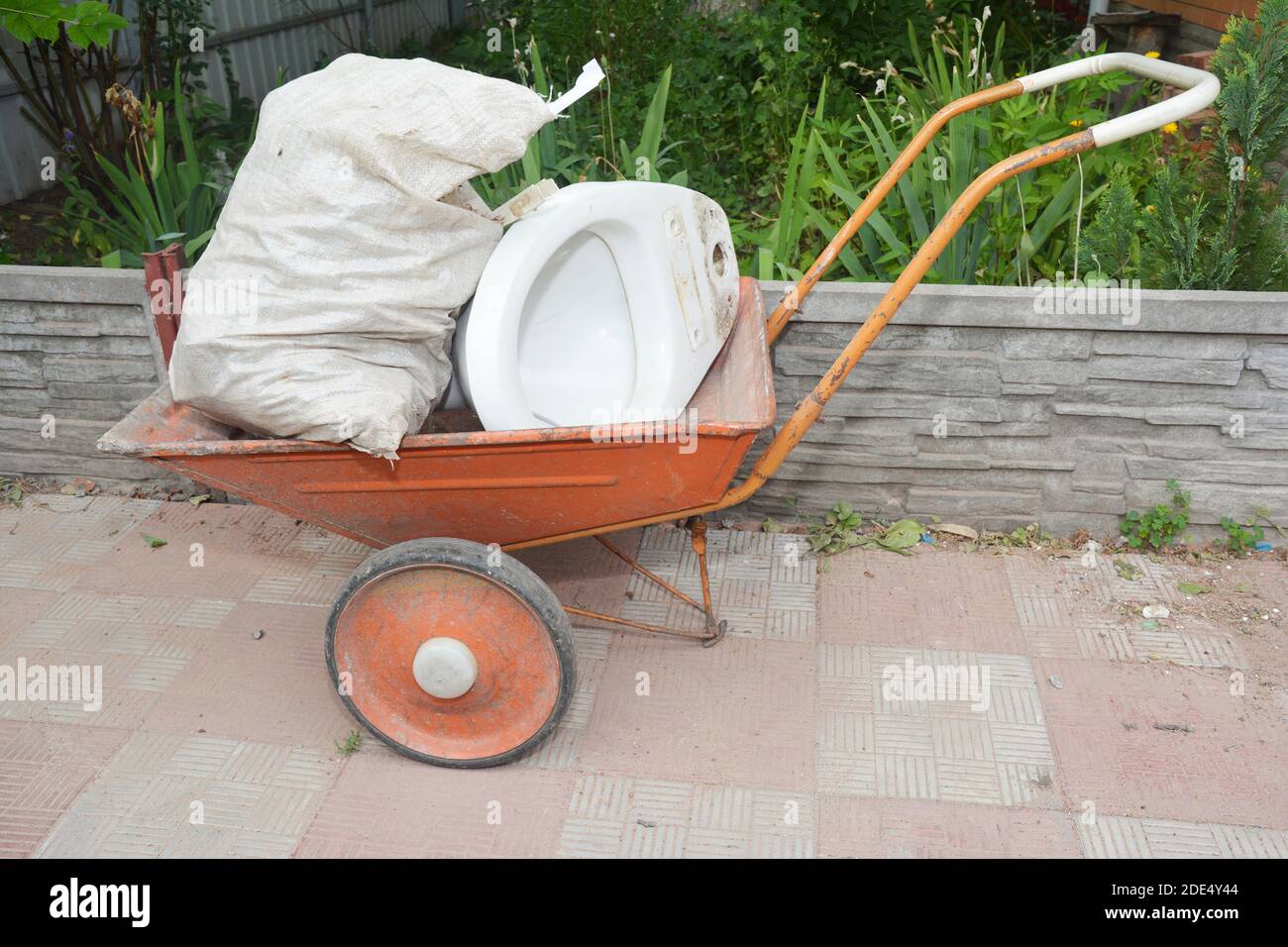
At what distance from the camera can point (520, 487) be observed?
227 centimetres

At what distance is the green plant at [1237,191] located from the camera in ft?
9.60

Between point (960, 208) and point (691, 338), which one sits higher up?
point (960, 208)

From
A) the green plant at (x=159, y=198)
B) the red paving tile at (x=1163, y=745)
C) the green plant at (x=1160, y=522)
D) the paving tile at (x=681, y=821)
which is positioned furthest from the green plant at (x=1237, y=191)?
the green plant at (x=159, y=198)

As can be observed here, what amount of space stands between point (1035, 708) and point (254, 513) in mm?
2571

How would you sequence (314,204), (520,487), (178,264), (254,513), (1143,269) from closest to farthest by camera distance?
1. (314,204)
2. (520,487)
3. (178,264)
4. (1143,269)
5. (254,513)

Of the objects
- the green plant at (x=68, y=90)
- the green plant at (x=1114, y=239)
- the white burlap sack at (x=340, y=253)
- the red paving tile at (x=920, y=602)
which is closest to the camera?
the white burlap sack at (x=340, y=253)

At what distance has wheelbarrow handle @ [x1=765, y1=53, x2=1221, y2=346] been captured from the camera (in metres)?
2.16

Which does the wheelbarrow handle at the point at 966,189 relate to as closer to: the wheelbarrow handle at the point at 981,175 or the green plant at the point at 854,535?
the wheelbarrow handle at the point at 981,175

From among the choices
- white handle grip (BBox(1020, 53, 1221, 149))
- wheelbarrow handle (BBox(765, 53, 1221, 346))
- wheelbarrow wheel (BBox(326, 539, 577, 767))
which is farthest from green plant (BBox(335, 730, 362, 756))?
white handle grip (BBox(1020, 53, 1221, 149))

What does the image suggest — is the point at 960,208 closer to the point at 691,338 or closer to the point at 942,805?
the point at 691,338

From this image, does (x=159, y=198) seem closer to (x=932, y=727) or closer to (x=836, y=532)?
(x=836, y=532)

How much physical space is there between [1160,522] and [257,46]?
5737 mm

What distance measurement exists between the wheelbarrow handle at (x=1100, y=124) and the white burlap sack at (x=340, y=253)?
3.07 feet

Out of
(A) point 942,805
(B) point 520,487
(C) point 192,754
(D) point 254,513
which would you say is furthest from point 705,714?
(D) point 254,513
